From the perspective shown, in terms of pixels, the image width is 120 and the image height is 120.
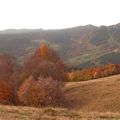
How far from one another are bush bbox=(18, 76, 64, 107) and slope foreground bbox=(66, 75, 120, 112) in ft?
10.7

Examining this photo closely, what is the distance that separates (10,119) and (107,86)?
67.5 metres

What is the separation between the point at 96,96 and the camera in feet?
256

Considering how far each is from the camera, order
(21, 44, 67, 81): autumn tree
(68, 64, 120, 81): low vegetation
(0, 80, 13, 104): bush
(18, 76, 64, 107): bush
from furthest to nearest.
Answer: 1. (68, 64, 120, 81): low vegetation
2. (21, 44, 67, 81): autumn tree
3. (0, 80, 13, 104): bush
4. (18, 76, 64, 107): bush

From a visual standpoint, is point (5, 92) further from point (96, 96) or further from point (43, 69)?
point (96, 96)

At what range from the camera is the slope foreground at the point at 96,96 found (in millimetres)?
67700

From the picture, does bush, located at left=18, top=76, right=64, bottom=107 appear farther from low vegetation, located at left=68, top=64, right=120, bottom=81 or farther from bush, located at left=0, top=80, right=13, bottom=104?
low vegetation, located at left=68, top=64, right=120, bottom=81

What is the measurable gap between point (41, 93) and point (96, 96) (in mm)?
11653

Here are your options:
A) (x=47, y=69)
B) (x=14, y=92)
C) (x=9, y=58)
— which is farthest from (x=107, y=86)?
(x=9, y=58)

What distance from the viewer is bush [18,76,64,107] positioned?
74.3 metres

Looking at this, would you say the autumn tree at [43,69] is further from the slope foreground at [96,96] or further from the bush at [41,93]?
the bush at [41,93]

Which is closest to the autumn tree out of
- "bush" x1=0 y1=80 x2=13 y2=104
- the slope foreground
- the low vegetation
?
the slope foreground

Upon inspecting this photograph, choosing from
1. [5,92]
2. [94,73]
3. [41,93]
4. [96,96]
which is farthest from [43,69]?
[94,73]

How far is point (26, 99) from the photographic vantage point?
75562 mm

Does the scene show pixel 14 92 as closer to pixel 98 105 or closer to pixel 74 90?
pixel 74 90
